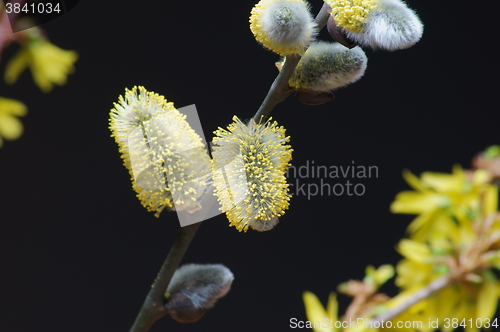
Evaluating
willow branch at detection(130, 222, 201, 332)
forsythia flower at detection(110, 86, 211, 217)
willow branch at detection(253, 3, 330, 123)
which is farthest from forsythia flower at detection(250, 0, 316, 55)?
willow branch at detection(130, 222, 201, 332)

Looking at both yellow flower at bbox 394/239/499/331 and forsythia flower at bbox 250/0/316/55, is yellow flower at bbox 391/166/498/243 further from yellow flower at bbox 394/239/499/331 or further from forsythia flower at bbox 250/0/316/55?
forsythia flower at bbox 250/0/316/55

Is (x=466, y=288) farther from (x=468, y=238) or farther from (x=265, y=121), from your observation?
(x=265, y=121)

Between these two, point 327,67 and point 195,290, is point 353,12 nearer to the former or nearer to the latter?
point 327,67

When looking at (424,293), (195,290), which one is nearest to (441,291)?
(424,293)

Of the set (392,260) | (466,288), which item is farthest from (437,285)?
(392,260)

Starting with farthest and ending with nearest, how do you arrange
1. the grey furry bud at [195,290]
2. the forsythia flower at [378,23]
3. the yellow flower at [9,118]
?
the grey furry bud at [195,290]
the forsythia flower at [378,23]
the yellow flower at [9,118]

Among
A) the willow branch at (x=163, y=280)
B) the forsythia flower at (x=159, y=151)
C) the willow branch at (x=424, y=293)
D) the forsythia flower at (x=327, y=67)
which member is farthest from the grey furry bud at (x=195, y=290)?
the willow branch at (x=424, y=293)

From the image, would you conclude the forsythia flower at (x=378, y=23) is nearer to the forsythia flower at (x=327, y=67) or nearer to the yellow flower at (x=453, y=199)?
the forsythia flower at (x=327, y=67)

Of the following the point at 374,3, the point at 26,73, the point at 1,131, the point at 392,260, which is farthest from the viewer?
the point at 392,260
